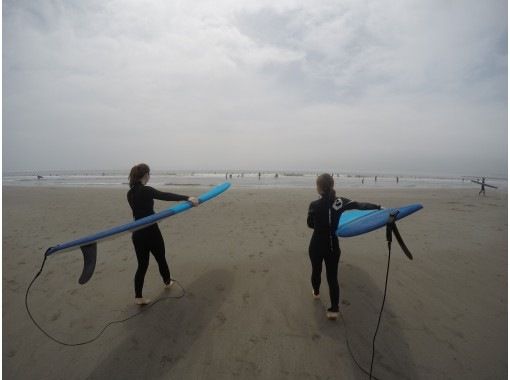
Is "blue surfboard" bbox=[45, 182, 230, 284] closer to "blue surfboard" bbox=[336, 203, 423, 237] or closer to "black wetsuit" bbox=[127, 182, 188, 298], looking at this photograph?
"black wetsuit" bbox=[127, 182, 188, 298]

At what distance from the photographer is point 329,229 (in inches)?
111

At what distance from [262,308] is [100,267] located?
3.41 m

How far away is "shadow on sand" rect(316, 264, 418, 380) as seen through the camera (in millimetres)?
2340

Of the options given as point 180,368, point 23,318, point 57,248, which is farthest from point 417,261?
point 23,318

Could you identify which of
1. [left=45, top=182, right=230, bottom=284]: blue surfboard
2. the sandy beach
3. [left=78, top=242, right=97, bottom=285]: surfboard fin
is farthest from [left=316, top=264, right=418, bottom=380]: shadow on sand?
[left=78, top=242, right=97, bottom=285]: surfboard fin

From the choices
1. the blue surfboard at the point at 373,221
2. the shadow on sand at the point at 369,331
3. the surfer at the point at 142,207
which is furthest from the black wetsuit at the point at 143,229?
the shadow on sand at the point at 369,331

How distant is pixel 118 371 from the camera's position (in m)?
2.35

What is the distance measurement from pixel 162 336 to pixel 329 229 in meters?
2.47

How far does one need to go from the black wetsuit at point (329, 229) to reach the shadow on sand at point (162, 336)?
1673 mm

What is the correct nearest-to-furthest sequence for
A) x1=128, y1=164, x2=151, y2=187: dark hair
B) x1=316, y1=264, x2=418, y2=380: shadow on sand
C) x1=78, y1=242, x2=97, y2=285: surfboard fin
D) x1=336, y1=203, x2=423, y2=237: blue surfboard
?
x1=316, y1=264, x2=418, y2=380: shadow on sand, x1=78, y1=242, x2=97, y2=285: surfboard fin, x1=336, y1=203, x2=423, y2=237: blue surfboard, x1=128, y1=164, x2=151, y2=187: dark hair

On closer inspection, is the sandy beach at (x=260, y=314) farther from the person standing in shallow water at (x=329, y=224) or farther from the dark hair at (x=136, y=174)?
the dark hair at (x=136, y=174)

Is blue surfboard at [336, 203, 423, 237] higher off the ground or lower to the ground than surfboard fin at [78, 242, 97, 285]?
higher

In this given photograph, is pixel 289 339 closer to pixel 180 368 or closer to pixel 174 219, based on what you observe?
pixel 180 368

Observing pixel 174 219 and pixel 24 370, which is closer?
pixel 24 370
